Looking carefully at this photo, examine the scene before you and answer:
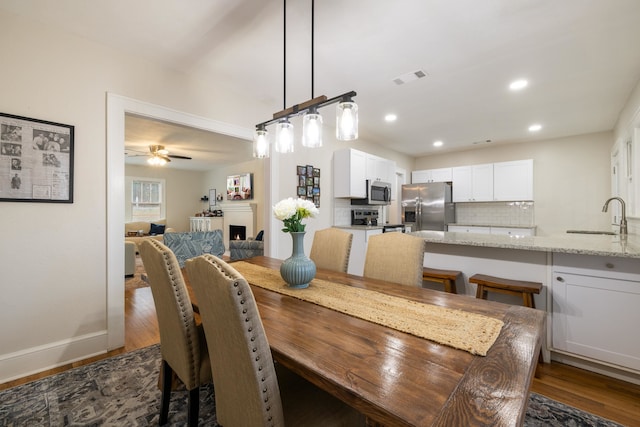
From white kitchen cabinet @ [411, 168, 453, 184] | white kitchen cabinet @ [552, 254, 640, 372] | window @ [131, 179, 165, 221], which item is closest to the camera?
white kitchen cabinet @ [552, 254, 640, 372]

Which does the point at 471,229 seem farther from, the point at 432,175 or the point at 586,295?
the point at 586,295

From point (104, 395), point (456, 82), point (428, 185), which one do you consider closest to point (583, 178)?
point (428, 185)

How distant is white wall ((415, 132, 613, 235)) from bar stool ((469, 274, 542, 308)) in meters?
3.81

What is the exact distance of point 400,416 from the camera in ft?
1.95

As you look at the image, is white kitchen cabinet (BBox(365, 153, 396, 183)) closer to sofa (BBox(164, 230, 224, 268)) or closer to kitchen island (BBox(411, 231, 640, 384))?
kitchen island (BBox(411, 231, 640, 384))

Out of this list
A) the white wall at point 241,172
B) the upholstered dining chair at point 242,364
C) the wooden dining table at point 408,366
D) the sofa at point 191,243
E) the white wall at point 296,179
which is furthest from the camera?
the white wall at point 241,172

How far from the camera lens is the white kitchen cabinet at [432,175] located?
572 cm

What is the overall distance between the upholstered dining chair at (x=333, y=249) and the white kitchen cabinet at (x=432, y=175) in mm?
4410

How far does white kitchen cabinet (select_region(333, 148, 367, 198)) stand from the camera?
13.6 ft

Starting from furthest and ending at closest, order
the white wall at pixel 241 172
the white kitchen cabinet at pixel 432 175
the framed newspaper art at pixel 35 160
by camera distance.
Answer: the white wall at pixel 241 172 < the white kitchen cabinet at pixel 432 175 < the framed newspaper art at pixel 35 160

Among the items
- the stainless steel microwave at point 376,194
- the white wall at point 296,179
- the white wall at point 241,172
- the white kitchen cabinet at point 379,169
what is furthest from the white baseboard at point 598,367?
the white wall at point 241,172

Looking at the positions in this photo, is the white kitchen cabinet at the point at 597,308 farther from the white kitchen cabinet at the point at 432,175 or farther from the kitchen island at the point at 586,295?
the white kitchen cabinet at the point at 432,175

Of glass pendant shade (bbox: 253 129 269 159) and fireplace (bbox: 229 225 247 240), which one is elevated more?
glass pendant shade (bbox: 253 129 269 159)

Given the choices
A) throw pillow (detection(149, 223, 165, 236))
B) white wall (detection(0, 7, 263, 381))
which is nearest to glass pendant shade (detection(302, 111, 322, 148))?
white wall (detection(0, 7, 263, 381))
